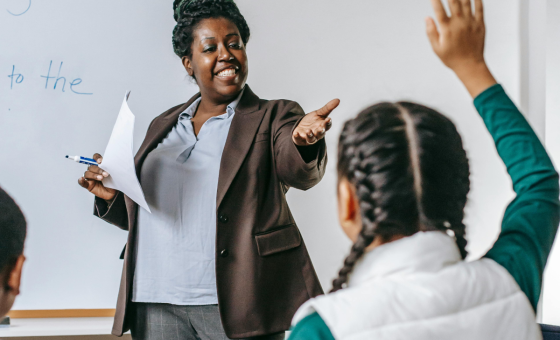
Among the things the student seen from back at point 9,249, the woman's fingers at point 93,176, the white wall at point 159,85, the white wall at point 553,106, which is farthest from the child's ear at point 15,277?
the white wall at point 553,106

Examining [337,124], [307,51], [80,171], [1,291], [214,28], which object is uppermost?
[307,51]

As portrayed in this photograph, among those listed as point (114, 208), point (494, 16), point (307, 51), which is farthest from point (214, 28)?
point (494, 16)

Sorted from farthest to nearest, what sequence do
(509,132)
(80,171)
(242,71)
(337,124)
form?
(337,124) → (80,171) → (242,71) → (509,132)

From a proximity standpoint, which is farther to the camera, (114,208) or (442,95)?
(442,95)

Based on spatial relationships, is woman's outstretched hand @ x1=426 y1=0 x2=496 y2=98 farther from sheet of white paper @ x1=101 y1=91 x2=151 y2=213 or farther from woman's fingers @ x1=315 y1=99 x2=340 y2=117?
sheet of white paper @ x1=101 y1=91 x2=151 y2=213

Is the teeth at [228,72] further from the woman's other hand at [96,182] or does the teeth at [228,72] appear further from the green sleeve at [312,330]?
the green sleeve at [312,330]

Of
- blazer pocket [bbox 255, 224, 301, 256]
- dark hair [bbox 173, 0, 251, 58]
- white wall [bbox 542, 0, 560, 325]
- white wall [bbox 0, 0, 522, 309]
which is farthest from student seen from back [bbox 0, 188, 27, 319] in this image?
white wall [bbox 542, 0, 560, 325]

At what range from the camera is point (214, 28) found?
1307 millimetres

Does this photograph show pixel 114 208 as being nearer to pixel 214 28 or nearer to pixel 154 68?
pixel 214 28

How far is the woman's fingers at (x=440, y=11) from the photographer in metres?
0.54

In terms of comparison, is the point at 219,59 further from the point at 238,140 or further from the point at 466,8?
the point at 466,8

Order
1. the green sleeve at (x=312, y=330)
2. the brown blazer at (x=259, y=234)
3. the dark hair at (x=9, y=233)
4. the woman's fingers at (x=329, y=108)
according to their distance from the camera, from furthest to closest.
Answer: the brown blazer at (x=259, y=234), the woman's fingers at (x=329, y=108), the dark hair at (x=9, y=233), the green sleeve at (x=312, y=330)

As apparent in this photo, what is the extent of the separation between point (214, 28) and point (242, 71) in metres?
0.14

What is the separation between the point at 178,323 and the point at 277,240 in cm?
31
